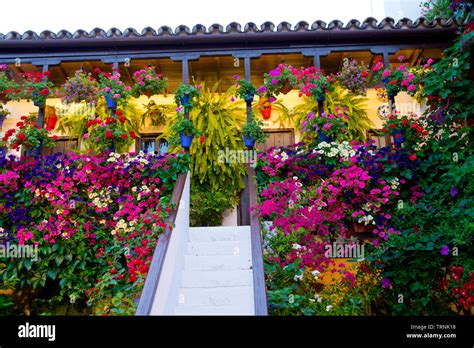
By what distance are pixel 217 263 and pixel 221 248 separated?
1.14 feet

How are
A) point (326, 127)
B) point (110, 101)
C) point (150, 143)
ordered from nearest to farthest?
point (326, 127) < point (110, 101) < point (150, 143)

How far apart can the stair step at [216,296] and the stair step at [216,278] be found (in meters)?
0.08

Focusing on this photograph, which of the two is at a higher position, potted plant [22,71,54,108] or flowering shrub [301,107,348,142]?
potted plant [22,71,54,108]

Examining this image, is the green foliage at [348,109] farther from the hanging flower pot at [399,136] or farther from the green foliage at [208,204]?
the green foliage at [208,204]

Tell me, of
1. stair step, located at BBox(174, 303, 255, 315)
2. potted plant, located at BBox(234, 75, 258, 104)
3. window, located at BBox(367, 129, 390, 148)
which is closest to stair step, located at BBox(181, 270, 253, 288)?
stair step, located at BBox(174, 303, 255, 315)

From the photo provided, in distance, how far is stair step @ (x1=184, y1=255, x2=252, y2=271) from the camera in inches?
191

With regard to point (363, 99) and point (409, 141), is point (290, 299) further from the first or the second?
point (363, 99)

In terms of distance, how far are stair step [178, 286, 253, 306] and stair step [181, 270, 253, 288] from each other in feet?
0.28

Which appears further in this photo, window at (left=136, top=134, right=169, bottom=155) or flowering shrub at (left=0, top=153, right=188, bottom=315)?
window at (left=136, top=134, right=169, bottom=155)

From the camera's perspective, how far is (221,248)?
17.3 ft

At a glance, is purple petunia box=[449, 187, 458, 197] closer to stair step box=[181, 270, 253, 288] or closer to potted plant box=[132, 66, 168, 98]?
stair step box=[181, 270, 253, 288]

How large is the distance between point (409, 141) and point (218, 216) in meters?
3.03

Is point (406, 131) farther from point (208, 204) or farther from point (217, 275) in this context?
point (217, 275)

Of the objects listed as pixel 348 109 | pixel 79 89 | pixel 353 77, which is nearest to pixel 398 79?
pixel 353 77
